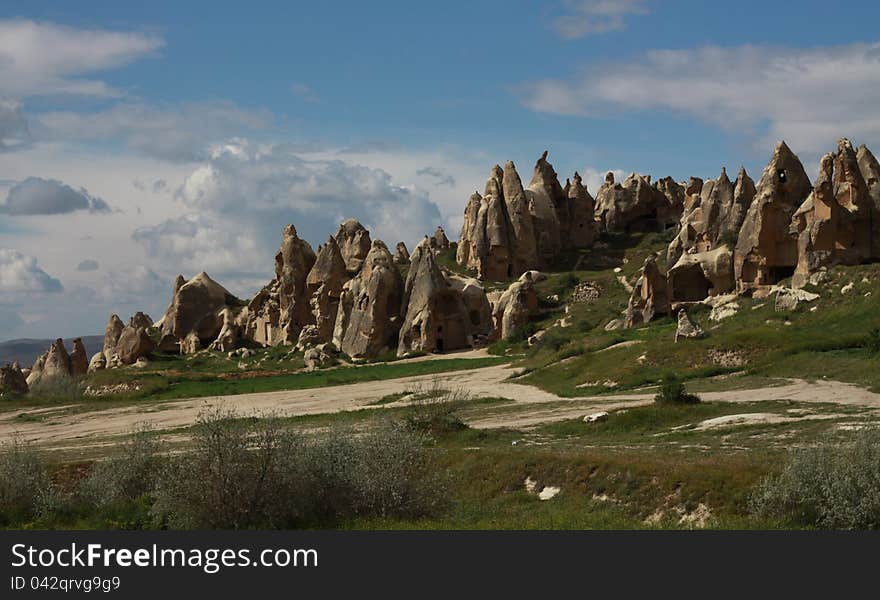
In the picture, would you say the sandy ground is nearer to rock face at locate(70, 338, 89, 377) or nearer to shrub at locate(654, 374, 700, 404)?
shrub at locate(654, 374, 700, 404)

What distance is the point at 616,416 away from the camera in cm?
2677

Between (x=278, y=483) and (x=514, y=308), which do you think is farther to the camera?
(x=514, y=308)

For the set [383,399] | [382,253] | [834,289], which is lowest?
[383,399]

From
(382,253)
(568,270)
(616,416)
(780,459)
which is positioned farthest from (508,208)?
(780,459)

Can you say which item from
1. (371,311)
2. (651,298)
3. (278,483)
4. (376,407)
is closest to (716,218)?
(651,298)

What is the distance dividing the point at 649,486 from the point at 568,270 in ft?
199

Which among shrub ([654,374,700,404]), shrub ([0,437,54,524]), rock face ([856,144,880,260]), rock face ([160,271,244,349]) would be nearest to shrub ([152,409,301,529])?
shrub ([0,437,54,524])

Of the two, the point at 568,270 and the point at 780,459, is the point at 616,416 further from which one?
the point at 568,270

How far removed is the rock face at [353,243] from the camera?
7538 centimetres

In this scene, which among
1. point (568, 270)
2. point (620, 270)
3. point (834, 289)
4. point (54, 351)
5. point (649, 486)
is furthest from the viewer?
point (568, 270)

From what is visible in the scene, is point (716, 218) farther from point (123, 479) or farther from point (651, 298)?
point (123, 479)

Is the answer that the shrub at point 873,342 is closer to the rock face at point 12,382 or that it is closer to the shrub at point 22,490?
the shrub at point 22,490

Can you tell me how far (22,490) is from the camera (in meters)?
18.7

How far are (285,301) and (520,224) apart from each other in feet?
59.5
